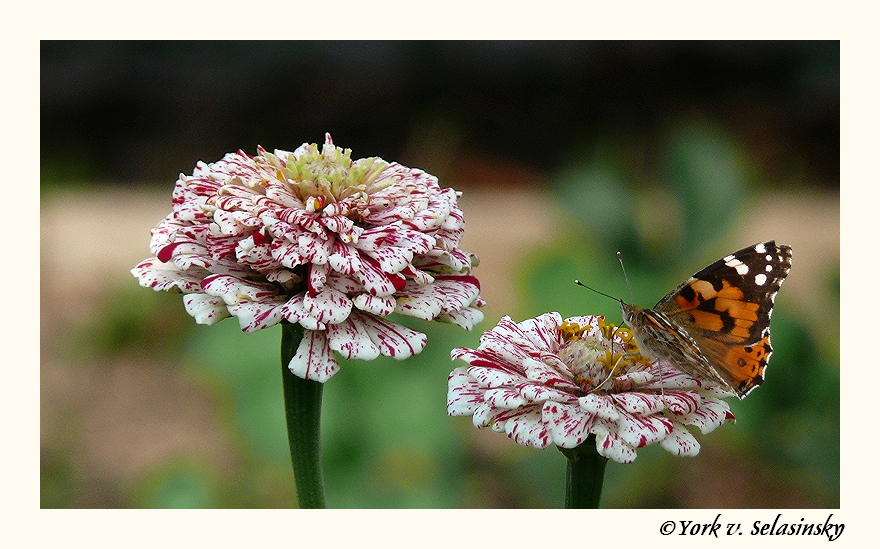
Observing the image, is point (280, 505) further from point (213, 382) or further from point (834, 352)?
point (834, 352)

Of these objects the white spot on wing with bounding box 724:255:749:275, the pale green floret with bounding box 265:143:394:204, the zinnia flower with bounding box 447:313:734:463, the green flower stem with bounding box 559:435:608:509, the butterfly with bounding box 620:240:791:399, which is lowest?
the green flower stem with bounding box 559:435:608:509

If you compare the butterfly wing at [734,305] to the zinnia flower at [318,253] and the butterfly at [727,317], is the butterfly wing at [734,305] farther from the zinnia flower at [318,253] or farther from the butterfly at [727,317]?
the zinnia flower at [318,253]

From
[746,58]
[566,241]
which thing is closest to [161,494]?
[566,241]

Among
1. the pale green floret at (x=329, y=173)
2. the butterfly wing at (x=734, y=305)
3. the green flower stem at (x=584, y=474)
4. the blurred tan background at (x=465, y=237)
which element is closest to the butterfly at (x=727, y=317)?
the butterfly wing at (x=734, y=305)

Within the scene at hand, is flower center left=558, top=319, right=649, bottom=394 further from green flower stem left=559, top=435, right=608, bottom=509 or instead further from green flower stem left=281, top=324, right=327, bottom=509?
green flower stem left=281, top=324, right=327, bottom=509

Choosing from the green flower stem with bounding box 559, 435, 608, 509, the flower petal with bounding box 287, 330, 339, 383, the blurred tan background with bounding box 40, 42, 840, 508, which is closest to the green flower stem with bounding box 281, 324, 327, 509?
the flower petal with bounding box 287, 330, 339, 383

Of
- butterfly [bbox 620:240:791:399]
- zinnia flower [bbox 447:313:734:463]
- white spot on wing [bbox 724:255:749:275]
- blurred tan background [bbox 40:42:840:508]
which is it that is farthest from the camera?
blurred tan background [bbox 40:42:840:508]
